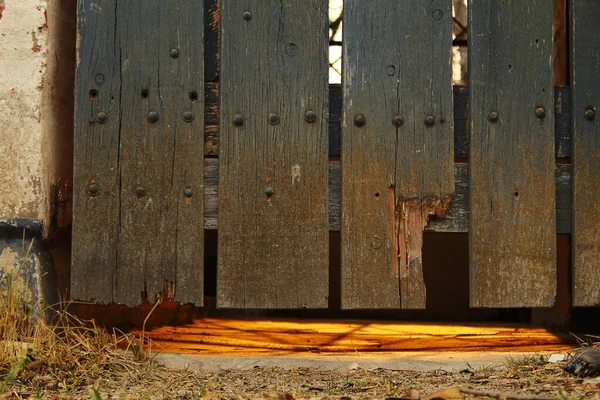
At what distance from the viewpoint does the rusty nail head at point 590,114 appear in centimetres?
299

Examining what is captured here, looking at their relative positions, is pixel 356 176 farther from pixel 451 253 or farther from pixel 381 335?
pixel 451 253

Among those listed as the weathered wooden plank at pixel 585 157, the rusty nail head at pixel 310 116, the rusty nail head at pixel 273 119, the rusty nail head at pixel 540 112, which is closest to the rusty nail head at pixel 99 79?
the rusty nail head at pixel 273 119

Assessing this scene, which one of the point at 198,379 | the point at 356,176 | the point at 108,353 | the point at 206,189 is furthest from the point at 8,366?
the point at 356,176

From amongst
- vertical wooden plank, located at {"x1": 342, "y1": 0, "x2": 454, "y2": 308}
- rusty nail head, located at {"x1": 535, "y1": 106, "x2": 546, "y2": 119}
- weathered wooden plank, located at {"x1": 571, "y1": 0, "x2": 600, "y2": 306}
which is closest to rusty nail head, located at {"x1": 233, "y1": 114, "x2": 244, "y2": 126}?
vertical wooden plank, located at {"x1": 342, "y1": 0, "x2": 454, "y2": 308}

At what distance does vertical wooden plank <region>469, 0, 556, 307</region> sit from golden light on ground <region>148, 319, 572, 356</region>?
→ 0.54 meters

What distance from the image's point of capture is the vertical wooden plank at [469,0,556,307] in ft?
9.75

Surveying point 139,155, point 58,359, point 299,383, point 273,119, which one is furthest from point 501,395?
point 139,155

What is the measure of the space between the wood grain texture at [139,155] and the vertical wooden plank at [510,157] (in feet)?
3.34

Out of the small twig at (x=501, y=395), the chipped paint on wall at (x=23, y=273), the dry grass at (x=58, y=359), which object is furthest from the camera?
the chipped paint on wall at (x=23, y=273)

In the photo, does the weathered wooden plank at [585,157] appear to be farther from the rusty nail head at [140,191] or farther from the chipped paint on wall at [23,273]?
the chipped paint on wall at [23,273]

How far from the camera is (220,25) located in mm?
2953

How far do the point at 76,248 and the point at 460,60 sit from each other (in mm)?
4775

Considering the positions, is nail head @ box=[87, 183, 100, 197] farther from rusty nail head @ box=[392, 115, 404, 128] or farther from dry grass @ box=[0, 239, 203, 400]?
rusty nail head @ box=[392, 115, 404, 128]

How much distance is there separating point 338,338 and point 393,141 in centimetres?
127
